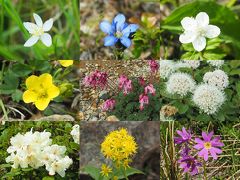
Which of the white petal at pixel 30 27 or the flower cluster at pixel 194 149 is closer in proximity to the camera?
the flower cluster at pixel 194 149

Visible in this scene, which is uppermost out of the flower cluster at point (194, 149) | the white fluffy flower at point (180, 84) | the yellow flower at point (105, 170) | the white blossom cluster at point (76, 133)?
the white fluffy flower at point (180, 84)

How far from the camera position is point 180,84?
7.16 ft

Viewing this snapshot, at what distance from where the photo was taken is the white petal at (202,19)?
2.18m

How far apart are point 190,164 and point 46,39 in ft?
2.19

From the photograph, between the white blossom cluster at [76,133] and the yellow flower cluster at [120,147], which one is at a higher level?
the white blossom cluster at [76,133]

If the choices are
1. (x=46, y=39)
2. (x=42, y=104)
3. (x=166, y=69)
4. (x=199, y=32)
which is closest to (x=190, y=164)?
(x=166, y=69)

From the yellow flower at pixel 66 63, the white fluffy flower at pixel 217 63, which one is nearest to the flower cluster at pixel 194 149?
the white fluffy flower at pixel 217 63

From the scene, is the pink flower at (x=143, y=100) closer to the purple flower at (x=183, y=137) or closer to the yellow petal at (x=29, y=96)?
the purple flower at (x=183, y=137)

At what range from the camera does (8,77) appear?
7.35ft

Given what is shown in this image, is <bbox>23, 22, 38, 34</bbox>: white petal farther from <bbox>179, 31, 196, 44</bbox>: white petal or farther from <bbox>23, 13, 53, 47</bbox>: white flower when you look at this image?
<bbox>179, 31, 196, 44</bbox>: white petal

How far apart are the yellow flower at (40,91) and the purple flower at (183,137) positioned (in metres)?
0.45

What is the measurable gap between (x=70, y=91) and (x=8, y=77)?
225mm

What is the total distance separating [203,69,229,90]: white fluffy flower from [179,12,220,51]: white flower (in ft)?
0.31

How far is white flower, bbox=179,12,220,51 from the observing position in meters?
2.18
